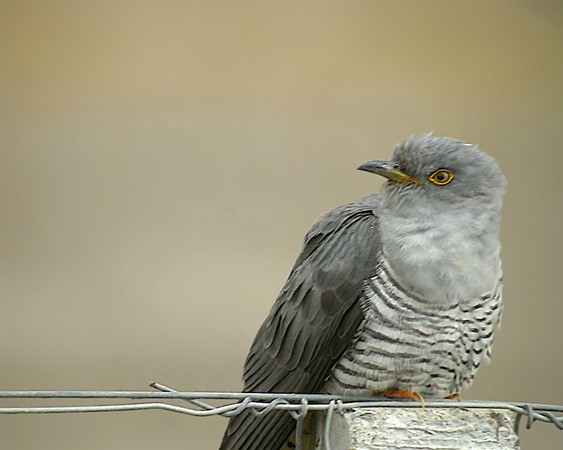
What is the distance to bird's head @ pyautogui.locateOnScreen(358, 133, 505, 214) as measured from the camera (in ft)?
7.62

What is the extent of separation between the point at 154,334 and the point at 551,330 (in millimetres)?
1396

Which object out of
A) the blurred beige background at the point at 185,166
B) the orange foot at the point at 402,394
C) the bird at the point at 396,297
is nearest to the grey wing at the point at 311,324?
the bird at the point at 396,297

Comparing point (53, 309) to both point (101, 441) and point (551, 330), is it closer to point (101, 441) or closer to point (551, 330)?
point (101, 441)

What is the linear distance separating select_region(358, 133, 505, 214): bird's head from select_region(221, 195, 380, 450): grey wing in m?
0.09

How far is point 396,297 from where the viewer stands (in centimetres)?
218

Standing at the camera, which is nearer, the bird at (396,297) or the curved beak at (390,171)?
the bird at (396,297)

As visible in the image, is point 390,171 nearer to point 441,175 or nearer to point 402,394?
point 441,175

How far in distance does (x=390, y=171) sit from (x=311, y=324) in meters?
0.38

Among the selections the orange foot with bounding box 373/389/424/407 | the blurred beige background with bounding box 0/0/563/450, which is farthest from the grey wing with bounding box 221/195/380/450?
the blurred beige background with bounding box 0/0/563/450

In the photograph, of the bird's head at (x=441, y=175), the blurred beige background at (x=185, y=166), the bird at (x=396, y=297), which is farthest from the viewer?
the blurred beige background at (x=185, y=166)

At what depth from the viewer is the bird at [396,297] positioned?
219 centimetres

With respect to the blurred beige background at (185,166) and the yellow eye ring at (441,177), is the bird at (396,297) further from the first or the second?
the blurred beige background at (185,166)

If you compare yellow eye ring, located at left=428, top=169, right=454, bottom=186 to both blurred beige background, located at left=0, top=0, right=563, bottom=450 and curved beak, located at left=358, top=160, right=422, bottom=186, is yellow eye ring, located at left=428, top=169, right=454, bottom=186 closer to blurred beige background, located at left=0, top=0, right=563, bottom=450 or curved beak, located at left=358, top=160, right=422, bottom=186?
curved beak, located at left=358, top=160, right=422, bottom=186

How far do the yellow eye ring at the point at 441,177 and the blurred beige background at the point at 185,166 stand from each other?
1323mm
